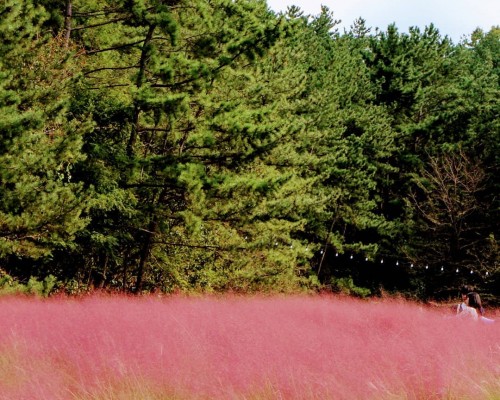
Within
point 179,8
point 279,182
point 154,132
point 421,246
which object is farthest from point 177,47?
point 421,246

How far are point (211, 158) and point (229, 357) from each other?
9.86 m

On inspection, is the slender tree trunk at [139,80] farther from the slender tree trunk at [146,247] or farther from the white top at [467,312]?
the white top at [467,312]

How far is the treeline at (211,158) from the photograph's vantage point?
12.8 meters

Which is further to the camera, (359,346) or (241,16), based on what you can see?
(241,16)

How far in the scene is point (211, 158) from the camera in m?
15.5

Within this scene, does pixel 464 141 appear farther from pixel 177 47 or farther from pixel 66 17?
pixel 66 17

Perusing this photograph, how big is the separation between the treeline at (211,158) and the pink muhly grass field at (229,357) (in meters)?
5.02

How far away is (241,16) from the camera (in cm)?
1565

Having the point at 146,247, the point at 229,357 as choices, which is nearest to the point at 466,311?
the point at 229,357

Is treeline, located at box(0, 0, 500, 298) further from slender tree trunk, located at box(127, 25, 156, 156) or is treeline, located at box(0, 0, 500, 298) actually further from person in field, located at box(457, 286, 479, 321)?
person in field, located at box(457, 286, 479, 321)

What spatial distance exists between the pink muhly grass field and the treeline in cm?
502

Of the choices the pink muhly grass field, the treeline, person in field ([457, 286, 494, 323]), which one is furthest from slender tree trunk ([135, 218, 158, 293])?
person in field ([457, 286, 494, 323])

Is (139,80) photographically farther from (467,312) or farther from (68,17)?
(467,312)

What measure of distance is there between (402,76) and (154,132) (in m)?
20.4
